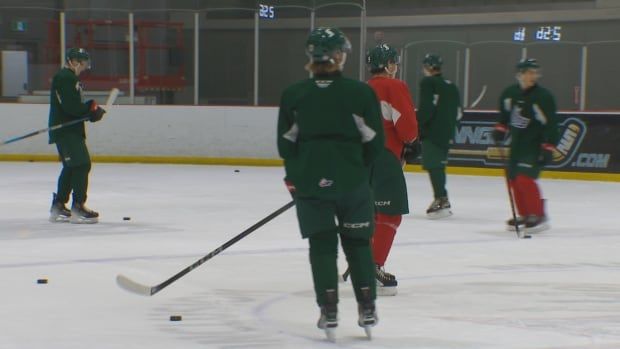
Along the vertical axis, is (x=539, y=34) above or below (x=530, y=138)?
above

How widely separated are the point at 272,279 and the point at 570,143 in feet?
22.7

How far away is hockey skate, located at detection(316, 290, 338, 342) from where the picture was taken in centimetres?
400

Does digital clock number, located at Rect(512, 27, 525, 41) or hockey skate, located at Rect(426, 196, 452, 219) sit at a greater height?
digital clock number, located at Rect(512, 27, 525, 41)

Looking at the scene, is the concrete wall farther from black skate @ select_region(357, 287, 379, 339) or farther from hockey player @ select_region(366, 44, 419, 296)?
black skate @ select_region(357, 287, 379, 339)

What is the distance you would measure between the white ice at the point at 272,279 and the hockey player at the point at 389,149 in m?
0.24

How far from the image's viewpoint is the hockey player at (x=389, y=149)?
5.04m

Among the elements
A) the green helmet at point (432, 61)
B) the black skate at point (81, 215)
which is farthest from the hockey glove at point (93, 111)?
the green helmet at point (432, 61)

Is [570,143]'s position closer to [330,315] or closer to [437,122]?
[437,122]

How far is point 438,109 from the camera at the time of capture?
8594mm

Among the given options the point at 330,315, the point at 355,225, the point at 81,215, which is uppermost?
the point at 355,225

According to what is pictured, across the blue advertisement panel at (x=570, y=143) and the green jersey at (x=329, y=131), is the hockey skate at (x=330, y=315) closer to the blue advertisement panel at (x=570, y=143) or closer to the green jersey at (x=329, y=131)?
the green jersey at (x=329, y=131)

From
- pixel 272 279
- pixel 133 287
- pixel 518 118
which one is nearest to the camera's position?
pixel 133 287

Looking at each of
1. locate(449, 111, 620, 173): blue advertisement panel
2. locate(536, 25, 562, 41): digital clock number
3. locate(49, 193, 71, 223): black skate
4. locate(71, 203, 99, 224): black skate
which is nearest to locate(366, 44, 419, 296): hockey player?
locate(71, 203, 99, 224): black skate

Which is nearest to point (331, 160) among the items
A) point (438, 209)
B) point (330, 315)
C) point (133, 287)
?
point (330, 315)
